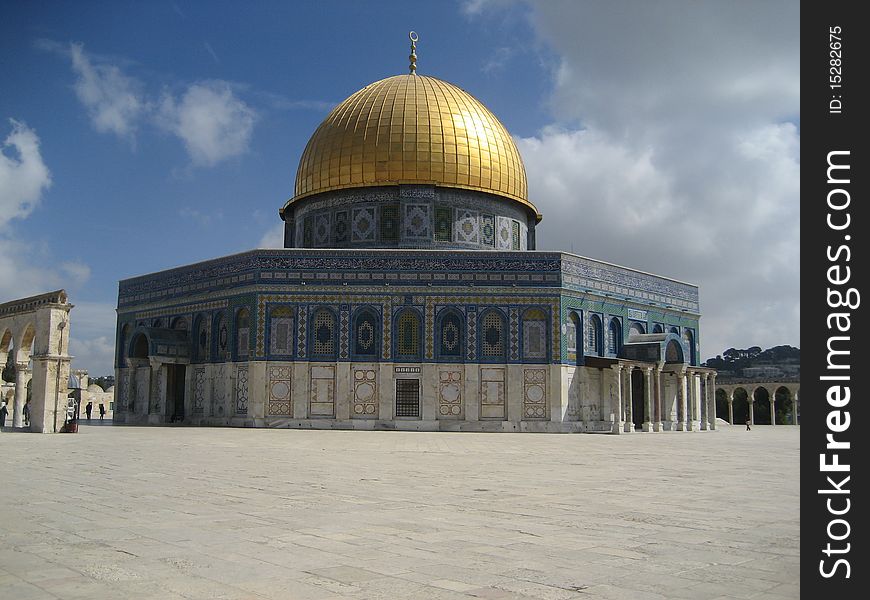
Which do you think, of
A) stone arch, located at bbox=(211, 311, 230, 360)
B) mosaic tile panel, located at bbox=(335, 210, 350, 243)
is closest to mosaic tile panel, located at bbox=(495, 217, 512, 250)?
mosaic tile panel, located at bbox=(335, 210, 350, 243)

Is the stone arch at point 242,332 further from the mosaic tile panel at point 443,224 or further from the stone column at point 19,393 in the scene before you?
the mosaic tile panel at point 443,224

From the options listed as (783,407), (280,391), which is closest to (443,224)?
(280,391)

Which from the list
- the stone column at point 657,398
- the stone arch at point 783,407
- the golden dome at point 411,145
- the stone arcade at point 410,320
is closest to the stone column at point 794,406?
the stone arch at point 783,407

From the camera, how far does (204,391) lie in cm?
3092

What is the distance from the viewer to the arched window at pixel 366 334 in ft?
94.9

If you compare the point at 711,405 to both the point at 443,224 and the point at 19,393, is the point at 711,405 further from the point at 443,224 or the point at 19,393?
the point at 19,393

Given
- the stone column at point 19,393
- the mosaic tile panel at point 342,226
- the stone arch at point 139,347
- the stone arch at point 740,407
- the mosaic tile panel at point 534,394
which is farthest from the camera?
the stone arch at point 740,407

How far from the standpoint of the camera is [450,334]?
2898 cm

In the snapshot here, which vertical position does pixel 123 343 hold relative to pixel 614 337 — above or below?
below

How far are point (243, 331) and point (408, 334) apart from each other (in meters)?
5.75

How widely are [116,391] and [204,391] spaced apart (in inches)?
269

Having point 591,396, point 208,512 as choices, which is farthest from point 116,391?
point 208,512

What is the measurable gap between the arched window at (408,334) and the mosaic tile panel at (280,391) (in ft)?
12.3
